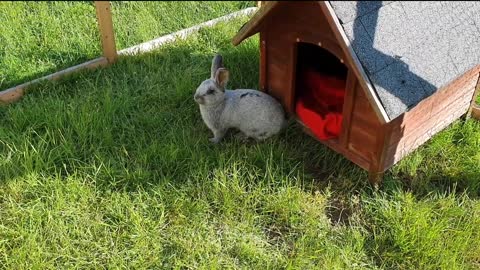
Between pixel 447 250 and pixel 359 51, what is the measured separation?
119 cm

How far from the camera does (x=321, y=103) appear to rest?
3.54m

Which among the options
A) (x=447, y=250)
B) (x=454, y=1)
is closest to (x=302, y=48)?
(x=454, y=1)

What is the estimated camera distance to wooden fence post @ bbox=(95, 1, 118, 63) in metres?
4.11

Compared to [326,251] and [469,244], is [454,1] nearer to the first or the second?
[469,244]

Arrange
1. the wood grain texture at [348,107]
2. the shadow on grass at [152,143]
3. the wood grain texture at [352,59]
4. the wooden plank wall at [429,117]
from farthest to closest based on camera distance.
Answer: the shadow on grass at [152,143] → the wooden plank wall at [429,117] → the wood grain texture at [348,107] → the wood grain texture at [352,59]

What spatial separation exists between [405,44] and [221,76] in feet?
3.88

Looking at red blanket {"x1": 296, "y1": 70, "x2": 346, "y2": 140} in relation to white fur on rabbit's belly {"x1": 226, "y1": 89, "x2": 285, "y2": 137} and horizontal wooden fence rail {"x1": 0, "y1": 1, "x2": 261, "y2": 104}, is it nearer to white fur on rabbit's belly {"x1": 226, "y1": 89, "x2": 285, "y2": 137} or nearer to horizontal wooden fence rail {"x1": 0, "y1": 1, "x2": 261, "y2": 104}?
white fur on rabbit's belly {"x1": 226, "y1": 89, "x2": 285, "y2": 137}

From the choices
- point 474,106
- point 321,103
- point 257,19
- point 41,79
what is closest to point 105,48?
point 41,79

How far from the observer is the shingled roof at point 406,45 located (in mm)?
2604

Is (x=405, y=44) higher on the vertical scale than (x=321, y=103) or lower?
higher

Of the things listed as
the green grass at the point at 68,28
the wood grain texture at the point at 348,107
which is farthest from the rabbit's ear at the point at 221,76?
the green grass at the point at 68,28

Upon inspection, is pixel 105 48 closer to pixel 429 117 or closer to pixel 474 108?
pixel 429 117

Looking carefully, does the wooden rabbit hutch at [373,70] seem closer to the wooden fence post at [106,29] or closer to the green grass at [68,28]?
the wooden fence post at [106,29]

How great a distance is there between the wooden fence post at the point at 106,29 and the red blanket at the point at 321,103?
1.68m
